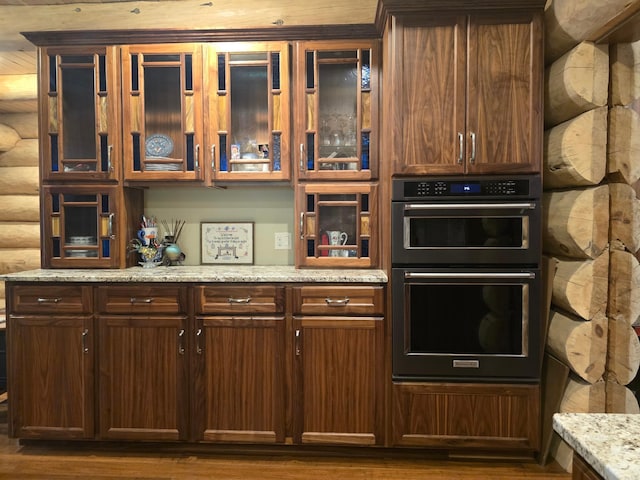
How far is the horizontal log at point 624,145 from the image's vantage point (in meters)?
2.12

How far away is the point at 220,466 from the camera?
2400 mm

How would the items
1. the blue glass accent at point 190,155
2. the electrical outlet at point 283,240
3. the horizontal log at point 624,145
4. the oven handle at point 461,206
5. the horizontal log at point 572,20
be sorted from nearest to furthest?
the horizontal log at point 572,20, the horizontal log at point 624,145, the oven handle at point 461,206, the blue glass accent at point 190,155, the electrical outlet at point 283,240

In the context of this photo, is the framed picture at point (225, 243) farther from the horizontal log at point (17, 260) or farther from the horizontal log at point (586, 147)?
the horizontal log at point (17, 260)

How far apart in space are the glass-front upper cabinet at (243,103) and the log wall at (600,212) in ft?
4.81

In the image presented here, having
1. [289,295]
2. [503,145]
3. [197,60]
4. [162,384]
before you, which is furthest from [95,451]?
[503,145]

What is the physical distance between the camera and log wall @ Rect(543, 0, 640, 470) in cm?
214

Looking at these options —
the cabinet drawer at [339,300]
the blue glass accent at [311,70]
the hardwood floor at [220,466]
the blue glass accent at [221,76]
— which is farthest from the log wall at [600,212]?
the blue glass accent at [221,76]

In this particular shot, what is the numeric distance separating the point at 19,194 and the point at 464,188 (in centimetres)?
398

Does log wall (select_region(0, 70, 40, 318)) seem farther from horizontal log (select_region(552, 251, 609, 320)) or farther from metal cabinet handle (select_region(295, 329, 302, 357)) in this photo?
horizontal log (select_region(552, 251, 609, 320))

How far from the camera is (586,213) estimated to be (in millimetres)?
2143

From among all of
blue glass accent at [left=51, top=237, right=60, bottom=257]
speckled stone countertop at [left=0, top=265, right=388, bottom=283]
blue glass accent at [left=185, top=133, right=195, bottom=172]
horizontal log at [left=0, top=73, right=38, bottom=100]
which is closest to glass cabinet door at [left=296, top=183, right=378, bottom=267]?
speckled stone countertop at [left=0, top=265, right=388, bottom=283]

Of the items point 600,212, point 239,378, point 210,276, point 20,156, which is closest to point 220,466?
point 239,378

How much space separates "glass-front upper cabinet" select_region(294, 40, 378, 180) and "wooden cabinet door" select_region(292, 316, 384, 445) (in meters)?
0.86

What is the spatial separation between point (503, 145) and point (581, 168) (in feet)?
1.22
